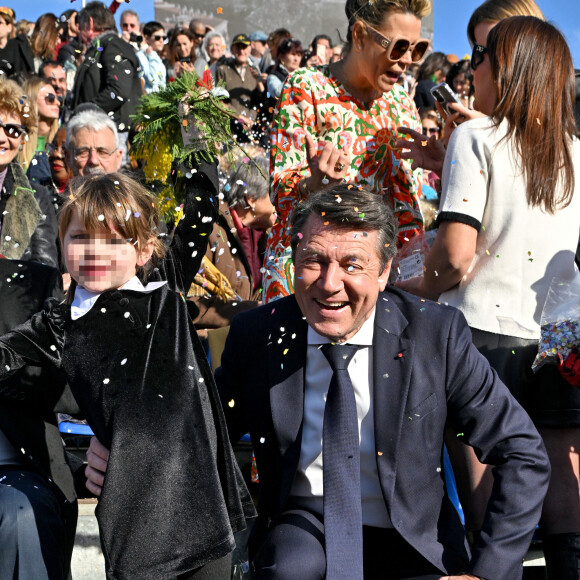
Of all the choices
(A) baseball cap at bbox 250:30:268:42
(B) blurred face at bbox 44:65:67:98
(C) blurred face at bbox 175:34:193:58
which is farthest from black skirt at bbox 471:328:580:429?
(A) baseball cap at bbox 250:30:268:42

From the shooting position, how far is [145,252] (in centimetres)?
281

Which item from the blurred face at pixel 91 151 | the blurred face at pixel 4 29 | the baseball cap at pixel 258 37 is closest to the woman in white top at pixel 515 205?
the blurred face at pixel 91 151

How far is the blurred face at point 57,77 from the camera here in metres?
8.65

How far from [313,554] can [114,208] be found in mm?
1213

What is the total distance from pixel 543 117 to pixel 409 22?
0.72 m

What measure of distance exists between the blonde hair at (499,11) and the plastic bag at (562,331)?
119 cm

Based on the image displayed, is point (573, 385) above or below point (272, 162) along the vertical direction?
below

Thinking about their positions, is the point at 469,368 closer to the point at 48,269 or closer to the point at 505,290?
the point at 505,290

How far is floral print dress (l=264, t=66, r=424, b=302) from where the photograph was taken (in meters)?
3.43

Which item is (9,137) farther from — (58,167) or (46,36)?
(46,36)

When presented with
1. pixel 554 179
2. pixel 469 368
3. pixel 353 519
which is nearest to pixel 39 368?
pixel 353 519

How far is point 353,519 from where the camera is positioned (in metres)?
2.41

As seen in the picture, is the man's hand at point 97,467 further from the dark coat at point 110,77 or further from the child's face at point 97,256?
the dark coat at point 110,77

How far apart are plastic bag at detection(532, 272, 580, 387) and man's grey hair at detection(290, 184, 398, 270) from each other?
63 cm
